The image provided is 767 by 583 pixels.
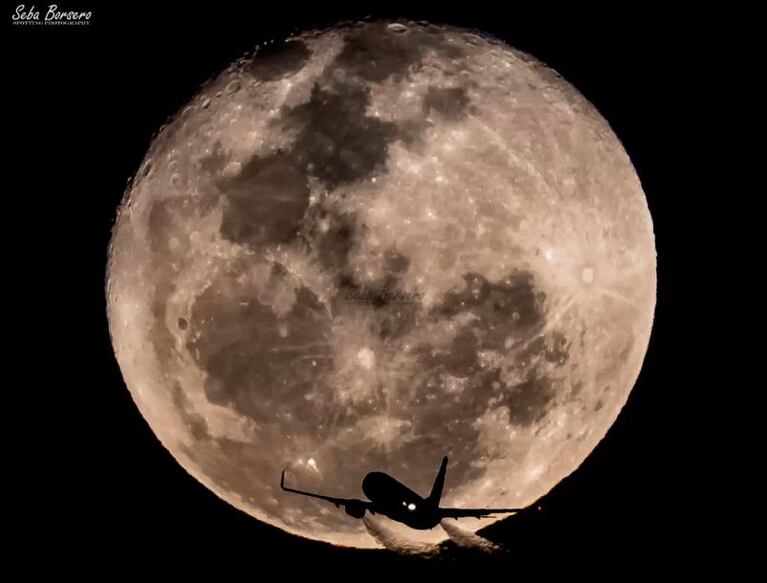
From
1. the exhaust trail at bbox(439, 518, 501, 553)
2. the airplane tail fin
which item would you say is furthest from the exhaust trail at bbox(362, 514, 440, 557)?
the airplane tail fin

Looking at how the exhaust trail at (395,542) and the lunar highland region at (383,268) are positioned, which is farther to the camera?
the lunar highland region at (383,268)

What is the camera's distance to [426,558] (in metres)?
4.73

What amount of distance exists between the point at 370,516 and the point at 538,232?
10.9ft

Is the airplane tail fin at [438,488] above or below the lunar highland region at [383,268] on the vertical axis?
below

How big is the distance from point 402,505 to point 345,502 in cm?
72

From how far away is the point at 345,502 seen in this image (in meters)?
6.33

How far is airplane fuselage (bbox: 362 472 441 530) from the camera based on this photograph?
5891 mm

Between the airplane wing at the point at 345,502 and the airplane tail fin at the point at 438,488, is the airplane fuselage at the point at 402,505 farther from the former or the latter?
the airplane wing at the point at 345,502

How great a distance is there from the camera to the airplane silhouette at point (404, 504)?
19.4 feet

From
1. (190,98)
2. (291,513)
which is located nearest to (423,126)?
(190,98)

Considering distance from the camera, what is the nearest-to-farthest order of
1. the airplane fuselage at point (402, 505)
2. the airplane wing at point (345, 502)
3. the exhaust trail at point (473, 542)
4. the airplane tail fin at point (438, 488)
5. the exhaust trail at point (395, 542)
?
1. the exhaust trail at point (473, 542)
2. the exhaust trail at point (395, 542)
3. the airplane fuselage at point (402, 505)
4. the airplane tail fin at point (438, 488)
5. the airplane wing at point (345, 502)

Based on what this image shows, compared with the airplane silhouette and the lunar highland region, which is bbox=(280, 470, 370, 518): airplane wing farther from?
the lunar highland region

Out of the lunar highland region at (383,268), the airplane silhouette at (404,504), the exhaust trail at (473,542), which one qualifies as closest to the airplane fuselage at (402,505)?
→ the airplane silhouette at (404,504)

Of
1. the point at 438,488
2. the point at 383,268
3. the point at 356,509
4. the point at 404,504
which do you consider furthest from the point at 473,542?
the point at 383,268
